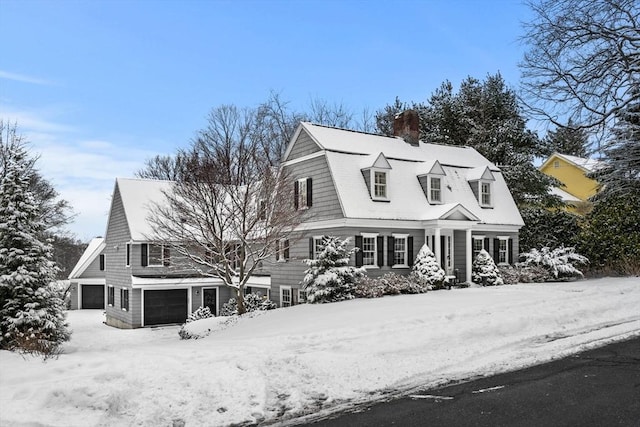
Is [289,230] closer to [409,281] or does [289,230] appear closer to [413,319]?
[409,281]

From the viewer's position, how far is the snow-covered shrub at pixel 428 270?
74.6 ft

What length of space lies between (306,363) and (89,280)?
121ft

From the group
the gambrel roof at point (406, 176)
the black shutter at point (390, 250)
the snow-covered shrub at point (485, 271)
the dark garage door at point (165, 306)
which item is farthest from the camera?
the dark garage door at point (165, 306)

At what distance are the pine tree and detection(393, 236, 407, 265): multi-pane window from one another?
44.4ft

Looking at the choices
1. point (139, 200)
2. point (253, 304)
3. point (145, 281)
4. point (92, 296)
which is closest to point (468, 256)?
point (253, 304)

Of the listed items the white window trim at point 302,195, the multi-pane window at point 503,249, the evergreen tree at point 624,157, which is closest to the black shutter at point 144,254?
the white window trim at point 302,195

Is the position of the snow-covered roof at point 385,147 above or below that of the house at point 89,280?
above

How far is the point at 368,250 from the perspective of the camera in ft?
76.6

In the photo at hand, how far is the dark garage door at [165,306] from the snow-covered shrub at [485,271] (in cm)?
1642

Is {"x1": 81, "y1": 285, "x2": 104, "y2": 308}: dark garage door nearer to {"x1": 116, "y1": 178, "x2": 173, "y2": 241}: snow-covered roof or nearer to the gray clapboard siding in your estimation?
{"x1": 116, "y1": 178, "x2": 173, "y2": 241}: snow-covered roof

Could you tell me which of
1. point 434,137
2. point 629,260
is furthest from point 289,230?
point 434,137

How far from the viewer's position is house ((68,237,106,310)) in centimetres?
4153

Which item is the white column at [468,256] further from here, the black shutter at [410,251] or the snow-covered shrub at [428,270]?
the black shutter at [410,251]

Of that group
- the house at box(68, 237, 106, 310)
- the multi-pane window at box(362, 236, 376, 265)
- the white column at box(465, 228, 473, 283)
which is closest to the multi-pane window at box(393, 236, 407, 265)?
the multi-pane window at box(362, 236, 376, 265)
